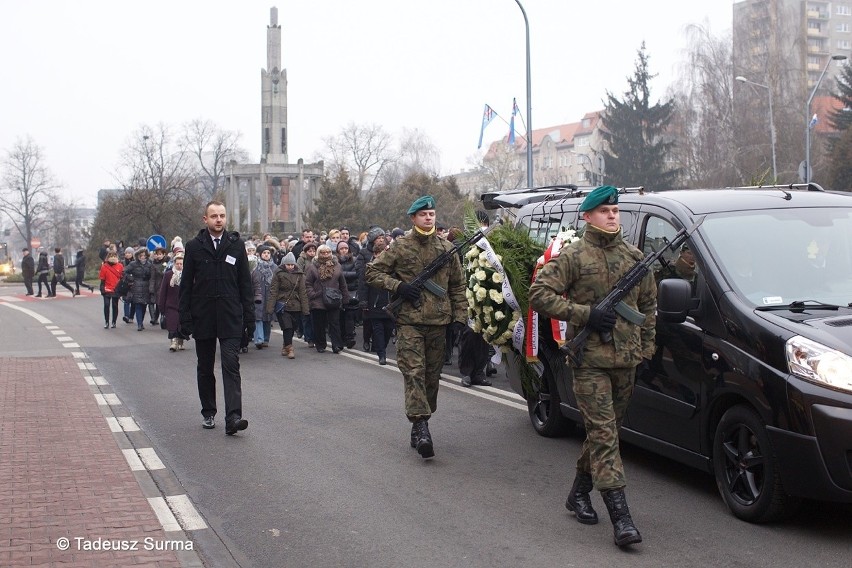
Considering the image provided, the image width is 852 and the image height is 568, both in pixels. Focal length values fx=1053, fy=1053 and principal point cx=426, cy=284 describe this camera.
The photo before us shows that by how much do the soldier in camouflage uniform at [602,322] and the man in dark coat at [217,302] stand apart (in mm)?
4076

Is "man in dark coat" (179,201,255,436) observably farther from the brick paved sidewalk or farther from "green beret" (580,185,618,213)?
"green beret" (580,185,618,213)

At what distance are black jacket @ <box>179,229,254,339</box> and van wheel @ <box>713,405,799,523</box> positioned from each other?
183 inches

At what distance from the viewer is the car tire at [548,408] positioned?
344 inches

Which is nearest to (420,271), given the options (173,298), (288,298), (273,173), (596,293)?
(596,293)

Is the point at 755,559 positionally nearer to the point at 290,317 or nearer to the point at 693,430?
the point at 693,430

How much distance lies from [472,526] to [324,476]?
1733mm

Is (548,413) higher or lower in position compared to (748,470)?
lower

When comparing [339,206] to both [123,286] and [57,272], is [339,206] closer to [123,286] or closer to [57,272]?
[57,272]

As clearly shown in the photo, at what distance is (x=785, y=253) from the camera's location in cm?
670

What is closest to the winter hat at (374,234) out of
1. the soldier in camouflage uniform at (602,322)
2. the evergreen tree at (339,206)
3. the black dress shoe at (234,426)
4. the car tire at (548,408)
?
the black dress shoe at (234,426)

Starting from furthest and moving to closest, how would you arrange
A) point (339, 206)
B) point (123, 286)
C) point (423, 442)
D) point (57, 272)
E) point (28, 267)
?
point (339, 206), point (28, 267), point (57, 272), point (123, 286), point (423, 442)

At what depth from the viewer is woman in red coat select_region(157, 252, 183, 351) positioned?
57.6 ft

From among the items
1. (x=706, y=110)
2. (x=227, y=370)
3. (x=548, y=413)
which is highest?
(x=706, y=110)

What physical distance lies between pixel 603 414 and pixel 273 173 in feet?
224
